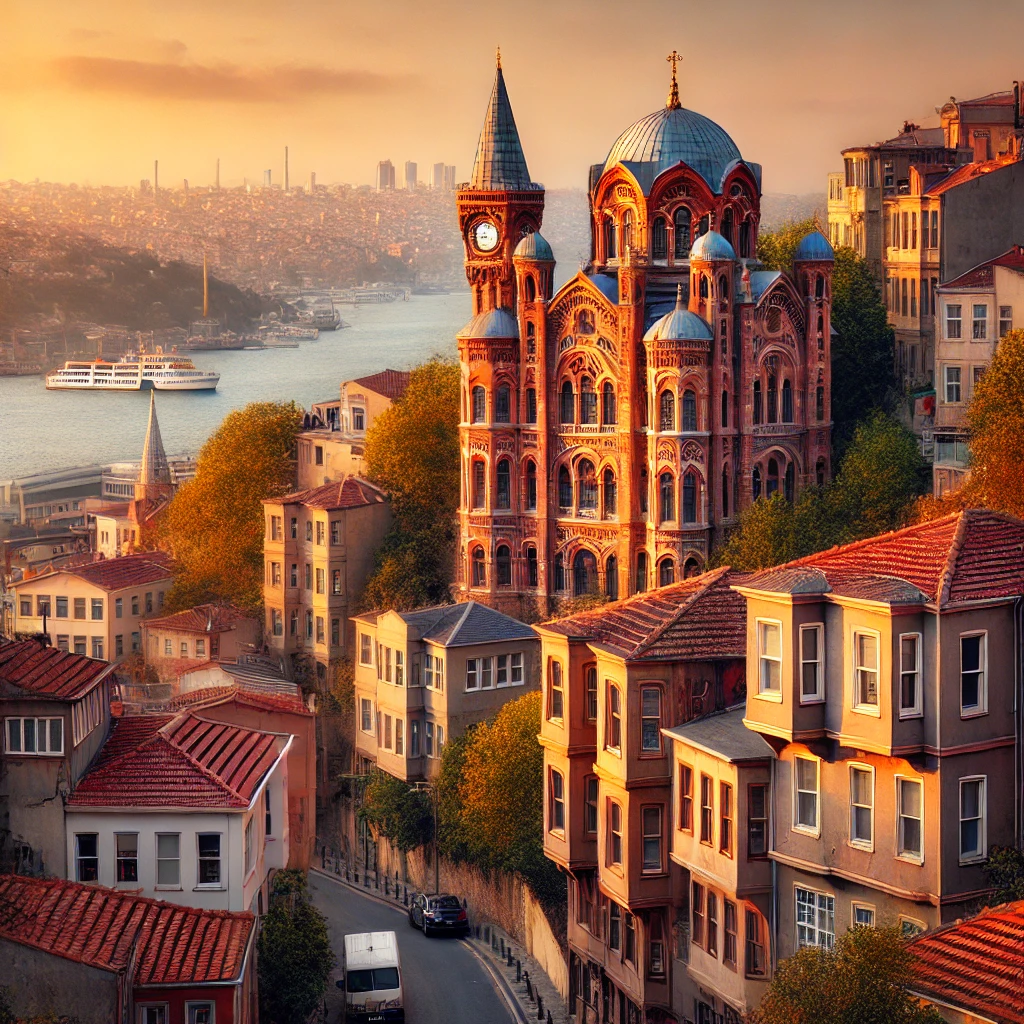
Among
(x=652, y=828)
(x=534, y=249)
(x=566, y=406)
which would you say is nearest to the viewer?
(x=652, y=828)

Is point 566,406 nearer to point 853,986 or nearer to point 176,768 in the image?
point 176,768

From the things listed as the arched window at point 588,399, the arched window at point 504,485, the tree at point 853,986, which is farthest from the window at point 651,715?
the arched window at point 504,485

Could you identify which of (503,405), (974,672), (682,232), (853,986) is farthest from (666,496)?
(853,986)

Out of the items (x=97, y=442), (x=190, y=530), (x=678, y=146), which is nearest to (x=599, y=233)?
(x=678, y=146)

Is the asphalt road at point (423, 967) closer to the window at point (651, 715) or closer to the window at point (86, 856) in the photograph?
the window at point (86, 856)

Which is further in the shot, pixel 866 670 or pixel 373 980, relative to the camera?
pixel 373 980

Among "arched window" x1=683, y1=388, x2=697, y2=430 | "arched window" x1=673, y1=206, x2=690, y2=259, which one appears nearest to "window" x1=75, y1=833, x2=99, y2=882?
"arched window" x1=683, y1=388, x2=697, y2=430
